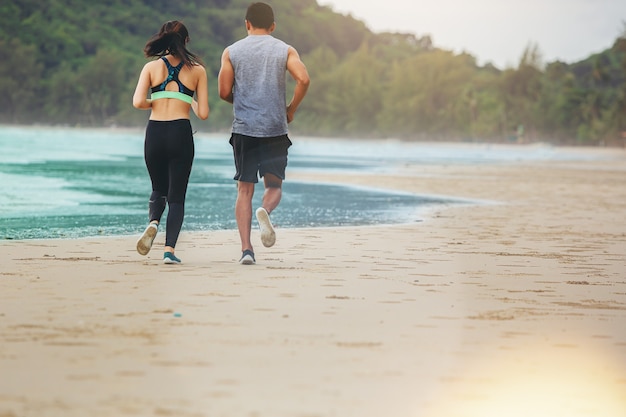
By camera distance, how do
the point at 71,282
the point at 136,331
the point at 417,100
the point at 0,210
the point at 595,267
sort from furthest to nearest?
the point at 417,100 → the point at 0,210 → the point at 595,267 → the point at 71,282 → the point at 136,331

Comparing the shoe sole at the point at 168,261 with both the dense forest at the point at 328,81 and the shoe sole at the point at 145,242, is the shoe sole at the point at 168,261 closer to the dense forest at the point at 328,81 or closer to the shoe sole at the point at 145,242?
the shoe sole at the point at 145,242

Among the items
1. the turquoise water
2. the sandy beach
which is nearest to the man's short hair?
the sandy beach

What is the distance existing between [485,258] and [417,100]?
129 meters

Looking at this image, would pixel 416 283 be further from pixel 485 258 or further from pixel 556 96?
pixel 556 96

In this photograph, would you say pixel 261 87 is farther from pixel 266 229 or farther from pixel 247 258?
pixel 247 258

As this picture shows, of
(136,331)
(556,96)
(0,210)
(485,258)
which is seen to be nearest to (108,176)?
(0,210)

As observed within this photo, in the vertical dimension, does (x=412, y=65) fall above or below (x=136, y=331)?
above

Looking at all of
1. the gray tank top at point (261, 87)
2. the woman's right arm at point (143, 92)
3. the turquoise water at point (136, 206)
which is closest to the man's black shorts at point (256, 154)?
the gray tank top at point (261, 87)

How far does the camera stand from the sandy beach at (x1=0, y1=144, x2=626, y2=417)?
3.74 m

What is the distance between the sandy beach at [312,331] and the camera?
3742mm

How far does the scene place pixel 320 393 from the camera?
380cm

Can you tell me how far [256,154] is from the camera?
7.79 m

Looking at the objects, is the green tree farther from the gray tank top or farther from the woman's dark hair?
the gray tank top

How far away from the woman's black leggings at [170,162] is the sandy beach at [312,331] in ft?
1.24
